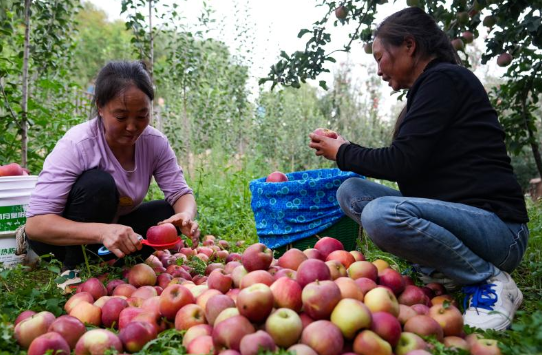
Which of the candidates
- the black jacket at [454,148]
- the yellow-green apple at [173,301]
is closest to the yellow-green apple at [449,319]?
the black jacket at [454,148]

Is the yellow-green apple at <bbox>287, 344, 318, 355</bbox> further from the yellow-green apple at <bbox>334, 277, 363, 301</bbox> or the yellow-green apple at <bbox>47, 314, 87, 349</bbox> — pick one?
the yellow-green apple at <bbox>47, 314, 87, 349</bbox>

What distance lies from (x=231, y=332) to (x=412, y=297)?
2.89ft

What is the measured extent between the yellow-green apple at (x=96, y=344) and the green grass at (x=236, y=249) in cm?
12

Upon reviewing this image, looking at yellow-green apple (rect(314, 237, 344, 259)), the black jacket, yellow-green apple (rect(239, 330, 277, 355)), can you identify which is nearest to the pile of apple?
yellow-green apple (rect(239, 330, 277, 355))

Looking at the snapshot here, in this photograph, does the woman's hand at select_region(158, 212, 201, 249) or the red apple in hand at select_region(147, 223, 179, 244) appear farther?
the woman's hand at select_region(158, 212, 201, 249)

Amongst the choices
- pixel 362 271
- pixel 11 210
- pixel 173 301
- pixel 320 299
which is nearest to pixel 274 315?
pixel 320 299

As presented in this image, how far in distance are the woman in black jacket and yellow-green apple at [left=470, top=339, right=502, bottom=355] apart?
11.3 inches

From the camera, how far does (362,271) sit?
2150 millimetres

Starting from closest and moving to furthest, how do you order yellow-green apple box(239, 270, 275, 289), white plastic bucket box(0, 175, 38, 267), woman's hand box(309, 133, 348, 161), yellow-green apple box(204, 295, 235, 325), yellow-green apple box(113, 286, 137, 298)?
yellow-green apple box(204, 295, 235, 325) < yellow-green apple box(239, 270, 275, 289) < yellow-green apple box(113, 286, 137, 298) < woman's hand box(309, 133, 348, 161) < white plastic bucket box(0, 175, 38, 267)

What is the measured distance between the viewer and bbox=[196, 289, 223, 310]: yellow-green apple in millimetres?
2004

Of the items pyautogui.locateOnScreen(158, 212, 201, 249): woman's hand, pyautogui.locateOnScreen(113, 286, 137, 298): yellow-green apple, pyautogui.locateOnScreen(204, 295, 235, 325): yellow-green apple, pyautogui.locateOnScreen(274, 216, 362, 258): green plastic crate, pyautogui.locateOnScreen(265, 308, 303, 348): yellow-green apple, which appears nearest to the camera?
pyautogui.locateOnScreen(265, 308, 303, 348): yellow-green apple

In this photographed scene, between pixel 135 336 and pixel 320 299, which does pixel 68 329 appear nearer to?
pixel 135 336

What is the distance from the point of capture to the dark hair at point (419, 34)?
7.75ft

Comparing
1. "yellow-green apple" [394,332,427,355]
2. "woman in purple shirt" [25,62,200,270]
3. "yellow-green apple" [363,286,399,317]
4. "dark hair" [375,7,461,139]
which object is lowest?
"yellow-green apple" [394,332,427,355]
